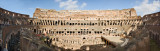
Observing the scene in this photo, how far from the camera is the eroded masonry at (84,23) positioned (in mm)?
34281

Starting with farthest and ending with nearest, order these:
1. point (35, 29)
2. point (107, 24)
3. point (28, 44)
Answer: point (107, 24) → point (35, 29) → point (28, 44)

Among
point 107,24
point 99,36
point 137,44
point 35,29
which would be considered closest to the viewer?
point 137,44

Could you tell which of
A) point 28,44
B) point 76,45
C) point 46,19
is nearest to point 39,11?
point 46,19

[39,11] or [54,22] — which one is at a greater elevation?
[39,11]

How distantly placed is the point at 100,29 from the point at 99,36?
7.63ft

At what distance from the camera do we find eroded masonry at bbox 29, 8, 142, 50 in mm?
34281

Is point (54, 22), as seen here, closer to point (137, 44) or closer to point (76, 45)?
point (76, 45)

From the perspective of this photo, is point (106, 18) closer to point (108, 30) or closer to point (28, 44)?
point (108, 30)

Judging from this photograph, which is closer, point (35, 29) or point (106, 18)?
point (35, 29)

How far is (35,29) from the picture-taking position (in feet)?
107

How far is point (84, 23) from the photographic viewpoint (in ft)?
124

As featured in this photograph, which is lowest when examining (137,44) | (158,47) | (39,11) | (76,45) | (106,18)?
(76,45)

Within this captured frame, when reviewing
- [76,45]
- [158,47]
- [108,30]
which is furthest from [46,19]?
[158,47]

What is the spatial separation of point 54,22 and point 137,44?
28.7 meters
